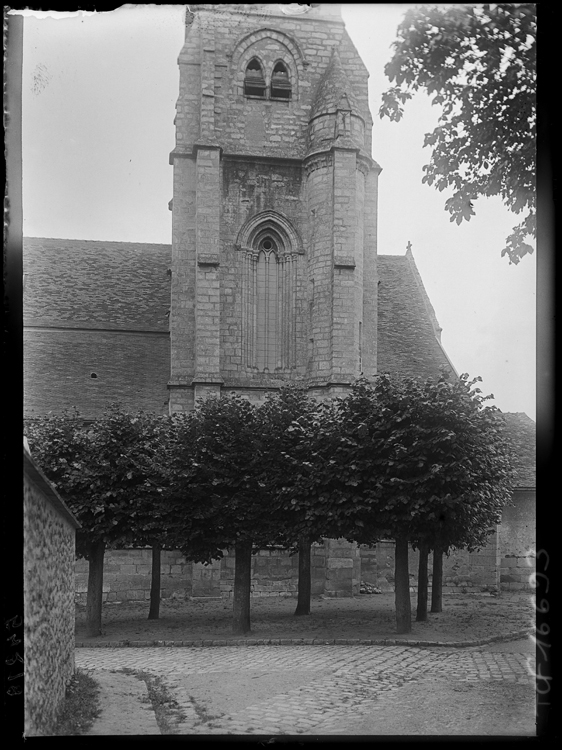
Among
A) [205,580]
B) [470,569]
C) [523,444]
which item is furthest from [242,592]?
[523,444]

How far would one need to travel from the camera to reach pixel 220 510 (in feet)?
68.1

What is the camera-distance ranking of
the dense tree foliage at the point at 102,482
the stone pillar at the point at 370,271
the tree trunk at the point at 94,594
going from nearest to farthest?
1. the tree trunk at the point at 94,594
2. the dense tree foliage at the point at 102,482
3. the stone pillar at the point at 370,271

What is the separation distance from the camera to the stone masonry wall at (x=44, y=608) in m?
8.02

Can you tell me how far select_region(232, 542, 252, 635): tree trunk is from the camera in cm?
2080

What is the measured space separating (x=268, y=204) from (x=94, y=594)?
621 inches

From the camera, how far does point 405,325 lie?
122 feet

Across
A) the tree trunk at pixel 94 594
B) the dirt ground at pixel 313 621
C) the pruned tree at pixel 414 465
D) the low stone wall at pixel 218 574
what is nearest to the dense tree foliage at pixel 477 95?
the pruned tree at pixel 414 465

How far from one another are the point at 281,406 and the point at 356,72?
15.0 m

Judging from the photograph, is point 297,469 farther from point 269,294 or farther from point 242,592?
point 269,294

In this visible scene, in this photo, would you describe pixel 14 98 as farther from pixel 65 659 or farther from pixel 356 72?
pixel 356 72

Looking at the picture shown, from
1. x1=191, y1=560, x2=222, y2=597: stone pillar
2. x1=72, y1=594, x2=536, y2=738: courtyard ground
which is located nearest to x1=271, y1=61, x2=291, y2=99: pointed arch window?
x1=191, y1=560, x2=222, y2=597: stone pillar

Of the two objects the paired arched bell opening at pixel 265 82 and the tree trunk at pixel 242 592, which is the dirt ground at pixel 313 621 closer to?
the tree trunk at pixel 242 592

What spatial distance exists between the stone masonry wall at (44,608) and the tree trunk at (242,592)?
9.00 m

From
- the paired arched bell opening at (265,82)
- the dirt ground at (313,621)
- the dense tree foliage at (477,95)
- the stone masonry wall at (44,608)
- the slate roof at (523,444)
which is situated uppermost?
the paired arched bell opening at (265,82)
